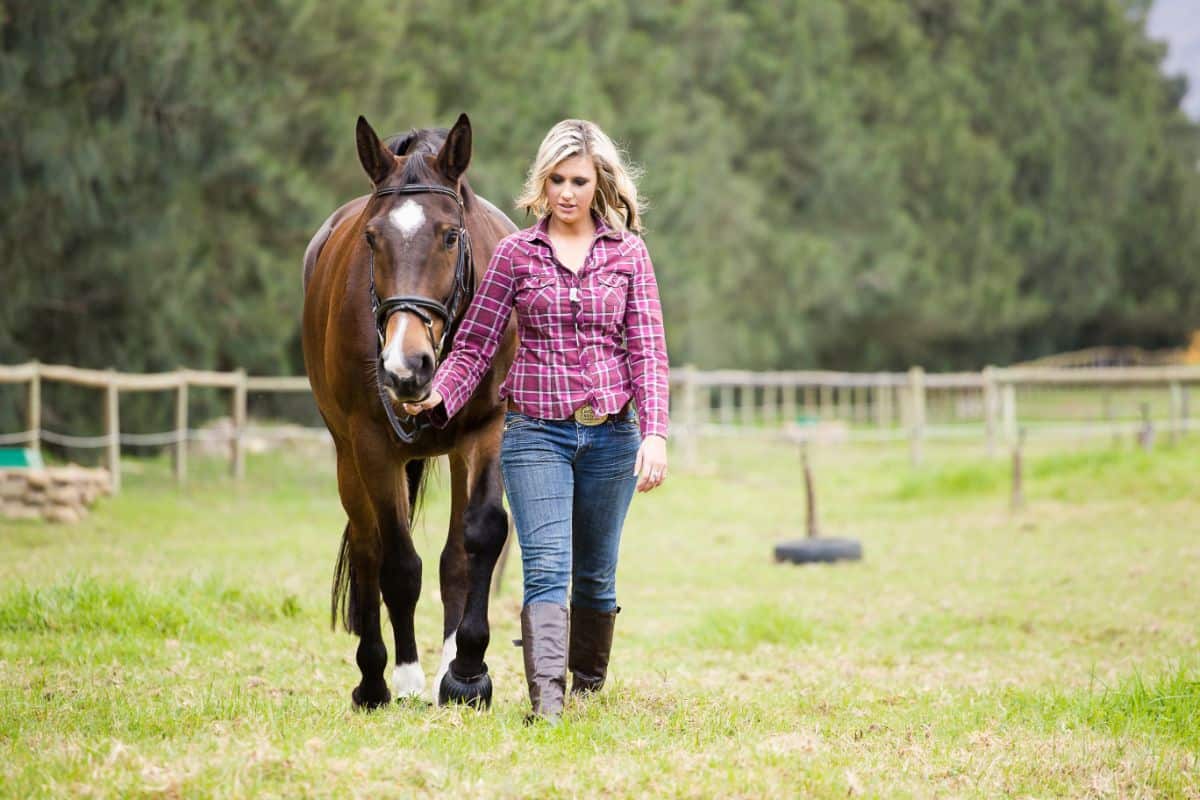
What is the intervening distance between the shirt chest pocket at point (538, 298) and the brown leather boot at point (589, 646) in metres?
0.99

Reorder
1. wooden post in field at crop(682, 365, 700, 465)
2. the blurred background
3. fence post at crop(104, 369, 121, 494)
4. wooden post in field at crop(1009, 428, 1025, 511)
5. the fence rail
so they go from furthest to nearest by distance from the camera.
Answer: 1. wooden post in field at crop(682, 365, 700, 465)
2. the blurred background
3. the fence rail
4. fence post at crop(104, 369, 121, 494)
5. wooden post in field at crop(1009, 428, 1025, 511)

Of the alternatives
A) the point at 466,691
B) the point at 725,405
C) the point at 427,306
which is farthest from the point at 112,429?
the point at 725,405

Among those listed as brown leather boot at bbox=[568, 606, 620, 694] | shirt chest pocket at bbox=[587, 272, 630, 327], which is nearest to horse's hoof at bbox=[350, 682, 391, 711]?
brown leather boot at bbox=[568, 606, 620, 694]

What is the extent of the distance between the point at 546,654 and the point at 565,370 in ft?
2.79

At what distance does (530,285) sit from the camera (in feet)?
14.0

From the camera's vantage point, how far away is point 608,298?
13.9 feet

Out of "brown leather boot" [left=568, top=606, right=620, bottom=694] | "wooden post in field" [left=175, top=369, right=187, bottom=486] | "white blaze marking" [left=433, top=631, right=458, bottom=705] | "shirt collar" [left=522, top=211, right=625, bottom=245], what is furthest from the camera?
"wooden post in field" [left=175, top=369, right=187, bottom=486]

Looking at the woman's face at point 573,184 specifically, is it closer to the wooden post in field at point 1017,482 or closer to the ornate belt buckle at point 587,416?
the ornate belt buckle at point 587,416

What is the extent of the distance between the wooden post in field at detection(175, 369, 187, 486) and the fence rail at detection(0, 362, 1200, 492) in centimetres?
1

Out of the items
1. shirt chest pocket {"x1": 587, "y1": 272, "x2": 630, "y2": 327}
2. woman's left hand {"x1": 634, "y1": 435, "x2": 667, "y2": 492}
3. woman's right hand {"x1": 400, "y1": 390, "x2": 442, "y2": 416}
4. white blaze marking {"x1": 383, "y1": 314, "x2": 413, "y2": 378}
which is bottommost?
woman's left hand {"x1": 634, "y1": 435, "x2": 667, "y2": 492}

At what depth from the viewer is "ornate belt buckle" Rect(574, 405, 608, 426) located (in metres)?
4.25

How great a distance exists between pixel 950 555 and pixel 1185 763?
289 inches

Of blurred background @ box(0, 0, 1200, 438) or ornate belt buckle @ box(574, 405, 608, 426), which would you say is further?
blurred background @ box(0, 0, 1200, 438)

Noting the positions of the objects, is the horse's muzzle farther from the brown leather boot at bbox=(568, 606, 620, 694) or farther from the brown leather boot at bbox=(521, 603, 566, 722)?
the brown leather boot at bbox=(568, 606, 620, 694)
